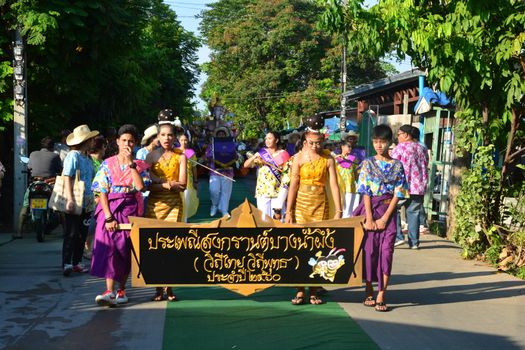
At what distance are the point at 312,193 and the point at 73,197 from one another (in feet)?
10.6

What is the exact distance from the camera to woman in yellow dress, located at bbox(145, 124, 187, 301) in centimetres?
833

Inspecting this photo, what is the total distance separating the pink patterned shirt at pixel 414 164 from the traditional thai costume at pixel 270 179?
6.75ft

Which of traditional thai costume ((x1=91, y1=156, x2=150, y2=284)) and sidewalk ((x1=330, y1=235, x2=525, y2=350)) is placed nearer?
sidewalk ((x1=330, y1=235, x2=525, y2=350))

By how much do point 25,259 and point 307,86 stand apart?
4158 centimetres

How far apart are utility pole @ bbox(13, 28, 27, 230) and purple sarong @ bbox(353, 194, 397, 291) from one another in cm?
835

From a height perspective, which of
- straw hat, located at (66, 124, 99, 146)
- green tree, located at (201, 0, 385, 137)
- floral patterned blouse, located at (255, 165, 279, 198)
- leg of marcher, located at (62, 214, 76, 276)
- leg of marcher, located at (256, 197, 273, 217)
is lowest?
leg of marcher, located at (62, 214, 76, 276)

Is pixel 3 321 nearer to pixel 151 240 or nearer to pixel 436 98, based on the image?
pixel 151 240

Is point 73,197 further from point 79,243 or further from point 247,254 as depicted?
point 247,254

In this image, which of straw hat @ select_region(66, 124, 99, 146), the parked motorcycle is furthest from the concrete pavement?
the parked motorcycle

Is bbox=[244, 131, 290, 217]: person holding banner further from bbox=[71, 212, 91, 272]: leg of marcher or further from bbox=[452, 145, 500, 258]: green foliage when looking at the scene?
bbox=[71, 212, 91, 272]: leg of marcher

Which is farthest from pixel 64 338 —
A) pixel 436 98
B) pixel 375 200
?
pixel 436 98

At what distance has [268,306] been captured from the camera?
8227mm

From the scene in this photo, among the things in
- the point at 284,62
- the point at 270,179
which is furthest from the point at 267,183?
the point at 284,62

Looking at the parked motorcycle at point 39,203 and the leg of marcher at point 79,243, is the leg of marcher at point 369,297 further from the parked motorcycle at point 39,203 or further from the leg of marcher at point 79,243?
the parked motorcycle at point 39,203
